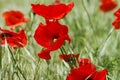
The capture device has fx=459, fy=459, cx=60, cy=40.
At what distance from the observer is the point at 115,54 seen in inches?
122

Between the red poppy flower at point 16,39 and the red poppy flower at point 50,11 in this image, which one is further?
the red poppy flower at point 16,39

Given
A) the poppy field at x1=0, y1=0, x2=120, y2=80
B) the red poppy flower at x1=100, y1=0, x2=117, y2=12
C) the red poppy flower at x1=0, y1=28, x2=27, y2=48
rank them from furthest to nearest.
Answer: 1. the red poppy flower at x1=100, y1=0, x2=117, y2=12
2. the red poppy flower at x1=0, y1=28, x2=27, y2=48
3. the poppy field at x1=0, y1=0, x2=120, y2=80

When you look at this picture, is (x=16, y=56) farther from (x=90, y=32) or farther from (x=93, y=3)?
(x=93, y=3)

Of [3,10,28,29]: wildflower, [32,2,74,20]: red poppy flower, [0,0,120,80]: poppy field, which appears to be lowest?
[0,0,120,80]: poppy field

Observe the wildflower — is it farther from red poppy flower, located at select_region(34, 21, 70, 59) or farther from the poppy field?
red poppy flower, located at select_region(34, 21, 70, 59)

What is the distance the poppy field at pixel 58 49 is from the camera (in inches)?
75.1

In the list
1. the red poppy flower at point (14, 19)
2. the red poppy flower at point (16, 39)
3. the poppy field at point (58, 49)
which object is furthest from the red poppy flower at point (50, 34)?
the red poppy flower at point (14, 19)

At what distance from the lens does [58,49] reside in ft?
9.14

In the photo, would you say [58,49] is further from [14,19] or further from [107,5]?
[107,5]

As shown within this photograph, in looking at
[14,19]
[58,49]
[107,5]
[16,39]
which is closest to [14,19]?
[14,19]

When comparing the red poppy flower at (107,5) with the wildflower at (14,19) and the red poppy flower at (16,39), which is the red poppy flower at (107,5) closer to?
the wildflower at (14,19)

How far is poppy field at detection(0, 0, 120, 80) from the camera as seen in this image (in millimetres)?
1908

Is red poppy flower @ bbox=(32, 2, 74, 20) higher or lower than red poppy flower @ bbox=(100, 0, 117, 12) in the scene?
higher

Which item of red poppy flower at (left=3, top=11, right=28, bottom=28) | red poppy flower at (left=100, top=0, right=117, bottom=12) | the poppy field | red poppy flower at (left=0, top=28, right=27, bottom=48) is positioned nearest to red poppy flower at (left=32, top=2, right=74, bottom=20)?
the poppy field
